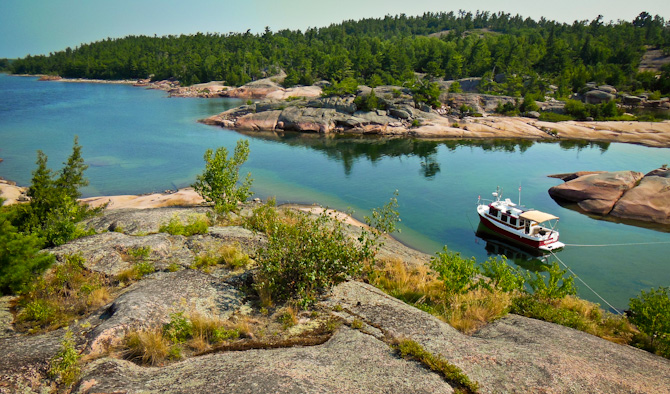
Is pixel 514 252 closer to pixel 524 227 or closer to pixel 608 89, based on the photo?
pixel 524 227

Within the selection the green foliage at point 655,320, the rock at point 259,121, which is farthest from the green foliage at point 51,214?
the rock at point 259,121

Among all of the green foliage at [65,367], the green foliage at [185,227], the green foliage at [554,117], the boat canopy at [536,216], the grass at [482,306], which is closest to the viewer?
the green foliage at [65,367]

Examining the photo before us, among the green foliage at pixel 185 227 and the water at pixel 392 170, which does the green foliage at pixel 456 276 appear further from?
the water at pixel 392 170

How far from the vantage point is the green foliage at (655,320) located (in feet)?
35.2

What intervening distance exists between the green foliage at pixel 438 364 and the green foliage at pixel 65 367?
20.8ft

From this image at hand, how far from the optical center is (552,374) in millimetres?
7816

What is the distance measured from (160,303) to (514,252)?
24750 millimetres

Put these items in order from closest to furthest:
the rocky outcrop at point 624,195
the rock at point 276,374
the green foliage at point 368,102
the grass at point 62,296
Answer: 1. the rock at point 276,374
2. the grass at point 62,296
3. the rocky outcrop at point 624,195
4. the green foliage at point 368,102

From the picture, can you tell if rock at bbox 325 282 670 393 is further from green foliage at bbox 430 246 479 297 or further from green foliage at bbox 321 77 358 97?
green foliage at bbox 321 77 358 97

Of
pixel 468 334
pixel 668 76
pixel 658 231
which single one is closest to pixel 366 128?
pixel 658 231

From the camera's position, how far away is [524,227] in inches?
1067

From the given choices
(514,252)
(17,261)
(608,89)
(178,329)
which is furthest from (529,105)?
(17,261)

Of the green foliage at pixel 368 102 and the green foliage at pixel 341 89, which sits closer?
the green foliage at pixel 368 102

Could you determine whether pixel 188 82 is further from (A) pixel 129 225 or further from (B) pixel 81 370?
(B) pixel 81 370
